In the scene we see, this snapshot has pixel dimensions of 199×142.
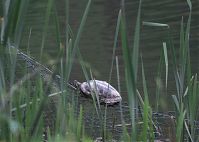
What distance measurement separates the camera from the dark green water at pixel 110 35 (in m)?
5.59

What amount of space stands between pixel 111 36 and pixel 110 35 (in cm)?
9

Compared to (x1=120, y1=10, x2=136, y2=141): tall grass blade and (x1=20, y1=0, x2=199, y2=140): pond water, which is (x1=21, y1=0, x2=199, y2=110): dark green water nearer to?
(x1=20, y1=0, x2=199, y2=140): pond water

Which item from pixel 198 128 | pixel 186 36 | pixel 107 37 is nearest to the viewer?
pixel 186 36

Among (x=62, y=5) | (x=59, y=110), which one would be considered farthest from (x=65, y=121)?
(x=62, y=5)

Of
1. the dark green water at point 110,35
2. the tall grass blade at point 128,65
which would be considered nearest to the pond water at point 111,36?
the dark green water at point 110,35

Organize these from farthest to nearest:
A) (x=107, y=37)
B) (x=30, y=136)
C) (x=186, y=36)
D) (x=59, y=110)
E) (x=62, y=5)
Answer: (x=62, y=5)
(x=107, y=37)
(x=186, y=36)
(x=59, y=110)
(x=30, y=136)

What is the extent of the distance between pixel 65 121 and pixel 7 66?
0.85 ft

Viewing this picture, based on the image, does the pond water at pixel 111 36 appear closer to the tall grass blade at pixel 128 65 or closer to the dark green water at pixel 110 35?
the dark green water at pixel 110 35

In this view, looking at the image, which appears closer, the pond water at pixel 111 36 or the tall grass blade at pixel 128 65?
the tall grass blade at pixel 128 65

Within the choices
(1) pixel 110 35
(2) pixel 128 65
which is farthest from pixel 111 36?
(2) pixel 128 65

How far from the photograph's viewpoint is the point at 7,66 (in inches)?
80.0

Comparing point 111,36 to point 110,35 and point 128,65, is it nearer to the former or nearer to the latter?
point 110,35

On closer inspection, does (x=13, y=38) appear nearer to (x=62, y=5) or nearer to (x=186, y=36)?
(x=186, y=36)

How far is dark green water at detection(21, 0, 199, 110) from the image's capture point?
5.59 metres
